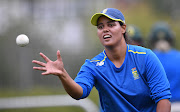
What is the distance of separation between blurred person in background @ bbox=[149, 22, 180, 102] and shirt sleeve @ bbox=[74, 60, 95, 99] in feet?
10.2

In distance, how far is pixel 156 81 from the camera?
4.66 metres

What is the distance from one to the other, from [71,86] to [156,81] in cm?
117

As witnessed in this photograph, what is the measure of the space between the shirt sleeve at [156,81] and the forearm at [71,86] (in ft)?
3.17

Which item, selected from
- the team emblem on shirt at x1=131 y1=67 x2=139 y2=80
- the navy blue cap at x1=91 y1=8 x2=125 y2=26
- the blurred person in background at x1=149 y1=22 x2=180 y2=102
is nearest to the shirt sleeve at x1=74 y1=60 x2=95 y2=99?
the team emblem on shirt at x1=131 y1=67 x2=139 y2=80

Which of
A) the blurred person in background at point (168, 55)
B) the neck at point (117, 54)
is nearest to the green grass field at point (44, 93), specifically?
the blurred person in background at point (168, 55)

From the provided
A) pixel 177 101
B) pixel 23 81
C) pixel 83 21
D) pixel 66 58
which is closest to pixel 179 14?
pixel 83 21

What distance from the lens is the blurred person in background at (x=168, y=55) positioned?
7.47m

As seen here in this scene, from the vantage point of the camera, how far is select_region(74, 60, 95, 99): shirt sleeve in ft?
15.1

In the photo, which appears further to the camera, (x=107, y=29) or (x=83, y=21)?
(x=83, y=21)

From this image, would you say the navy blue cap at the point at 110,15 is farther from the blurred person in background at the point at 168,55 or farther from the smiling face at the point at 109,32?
the blurred person in background at the point at 168,55

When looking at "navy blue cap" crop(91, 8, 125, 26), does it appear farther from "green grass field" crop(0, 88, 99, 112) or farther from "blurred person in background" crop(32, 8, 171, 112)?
"green grass field" crop(0, 88, 99, 112)

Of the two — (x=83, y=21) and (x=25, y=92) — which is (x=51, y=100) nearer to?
(x=25, y=92)

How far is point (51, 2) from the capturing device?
27.7 meters

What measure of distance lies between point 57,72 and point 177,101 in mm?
4331
